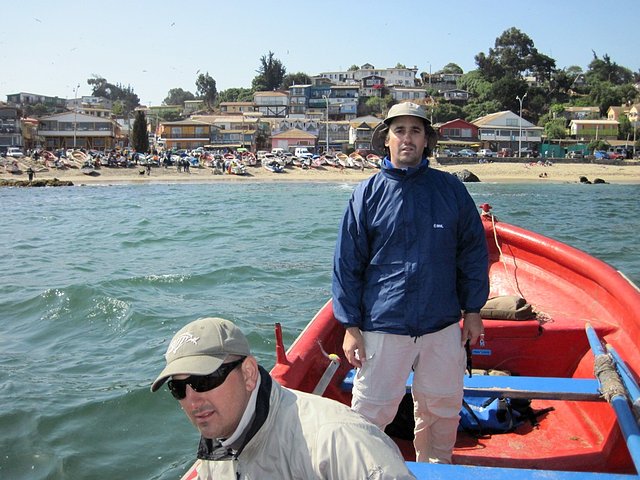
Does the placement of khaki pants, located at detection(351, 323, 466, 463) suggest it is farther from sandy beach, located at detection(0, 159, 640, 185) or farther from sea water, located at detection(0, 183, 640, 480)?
sandy beach, located at detection(0, 159, 640, 185)

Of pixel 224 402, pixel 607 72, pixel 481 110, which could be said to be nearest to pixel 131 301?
pixel 224 402

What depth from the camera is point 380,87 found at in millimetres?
112750

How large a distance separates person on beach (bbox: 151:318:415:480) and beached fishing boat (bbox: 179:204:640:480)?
988 millimetres

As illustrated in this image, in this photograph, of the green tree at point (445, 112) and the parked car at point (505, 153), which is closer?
the parked car at point (505, 153)

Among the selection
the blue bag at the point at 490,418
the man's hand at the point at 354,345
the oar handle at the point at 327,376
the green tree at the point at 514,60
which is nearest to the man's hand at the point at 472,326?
the man's hand at the point at 354,345

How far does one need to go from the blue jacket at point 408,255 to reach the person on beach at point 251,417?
1.34 meters

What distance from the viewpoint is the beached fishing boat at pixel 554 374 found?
138 inches

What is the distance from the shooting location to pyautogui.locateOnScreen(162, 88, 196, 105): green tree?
598 ft

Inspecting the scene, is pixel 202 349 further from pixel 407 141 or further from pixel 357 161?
pixel 357 161

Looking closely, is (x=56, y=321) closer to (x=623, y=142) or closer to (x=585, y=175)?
(x=585, y=175)

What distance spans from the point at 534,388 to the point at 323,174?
58.7 m

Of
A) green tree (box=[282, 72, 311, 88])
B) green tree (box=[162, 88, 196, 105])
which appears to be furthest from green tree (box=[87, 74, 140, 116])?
green tree (box=[282, 72, 311, 88])

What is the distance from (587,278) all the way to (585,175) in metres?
58.4

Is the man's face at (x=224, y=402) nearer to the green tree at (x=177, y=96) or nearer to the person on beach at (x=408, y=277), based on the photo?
the person on beach at (x=408, y=277)
